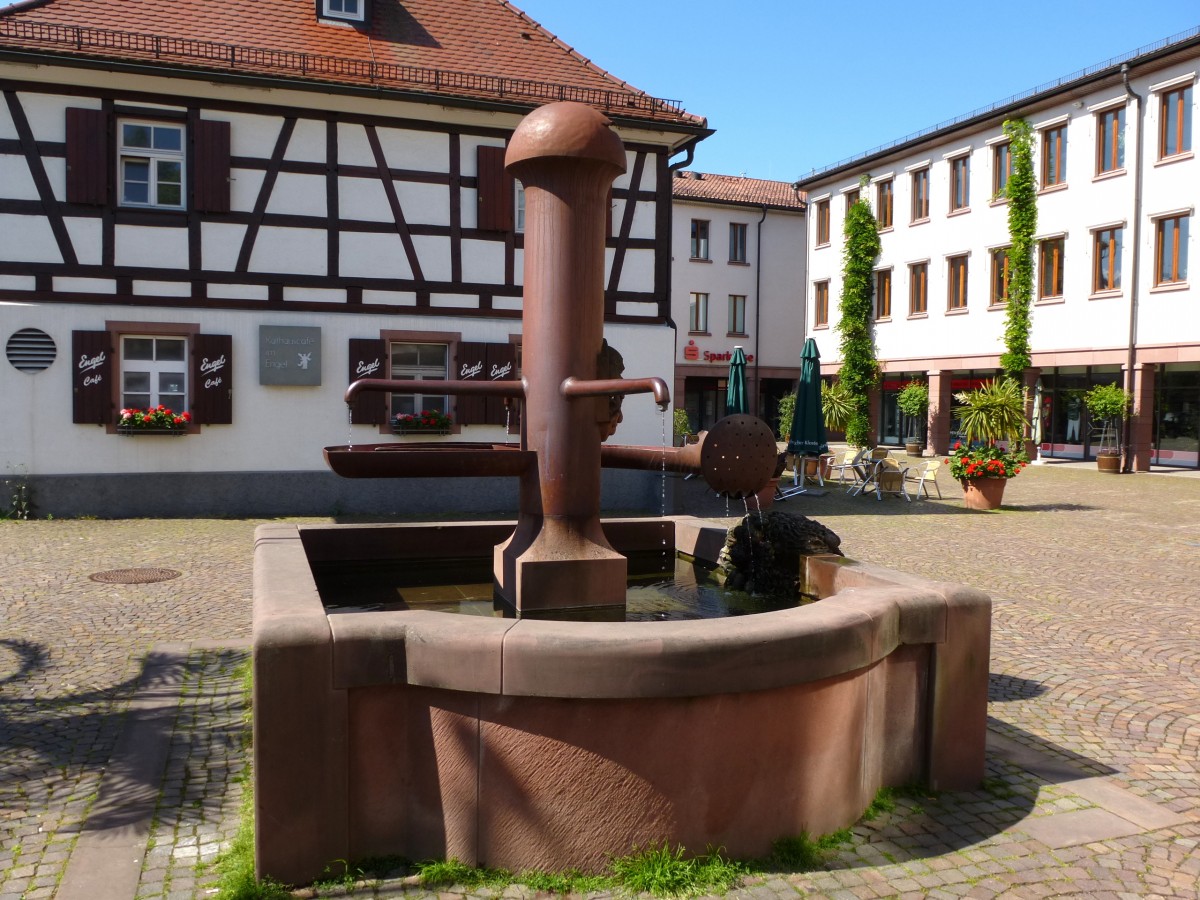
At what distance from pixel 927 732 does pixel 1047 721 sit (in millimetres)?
1500

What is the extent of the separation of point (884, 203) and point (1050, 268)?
23.7 feet

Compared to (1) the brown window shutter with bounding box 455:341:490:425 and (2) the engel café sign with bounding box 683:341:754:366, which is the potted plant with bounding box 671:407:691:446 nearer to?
(1) the brown window shutter with bounding box 455:341:490:425

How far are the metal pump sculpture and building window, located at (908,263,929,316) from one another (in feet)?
90.9

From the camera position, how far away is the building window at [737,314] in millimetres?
37844

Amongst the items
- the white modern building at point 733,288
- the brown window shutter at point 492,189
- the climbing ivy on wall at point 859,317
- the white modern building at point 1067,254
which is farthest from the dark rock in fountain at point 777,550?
the white modern building at point 733,288

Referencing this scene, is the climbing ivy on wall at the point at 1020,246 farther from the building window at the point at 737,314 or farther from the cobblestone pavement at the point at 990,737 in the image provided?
the cobblestone pavement at the point at 990,737

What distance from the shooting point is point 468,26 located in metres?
16.2

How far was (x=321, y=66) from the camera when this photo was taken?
45.6 ft

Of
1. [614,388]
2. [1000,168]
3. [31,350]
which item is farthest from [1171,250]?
[614,388]

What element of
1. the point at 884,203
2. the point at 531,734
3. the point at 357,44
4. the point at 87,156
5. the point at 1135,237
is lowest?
the point at 531,734

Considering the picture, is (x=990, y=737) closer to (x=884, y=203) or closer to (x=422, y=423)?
(x=422, y=423)

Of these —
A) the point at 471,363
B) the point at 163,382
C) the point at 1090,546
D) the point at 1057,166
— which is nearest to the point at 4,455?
the point at 163,382

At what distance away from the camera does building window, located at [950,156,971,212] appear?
28.6 m

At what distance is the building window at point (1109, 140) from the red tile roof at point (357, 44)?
14.1 metres
